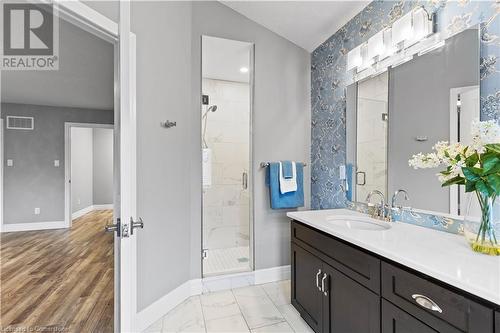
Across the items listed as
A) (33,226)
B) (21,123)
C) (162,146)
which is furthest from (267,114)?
(33,226)

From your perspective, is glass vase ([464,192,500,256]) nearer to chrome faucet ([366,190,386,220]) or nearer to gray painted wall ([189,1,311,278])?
chrome faucet ([366,190,386,220])

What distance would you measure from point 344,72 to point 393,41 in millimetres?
581

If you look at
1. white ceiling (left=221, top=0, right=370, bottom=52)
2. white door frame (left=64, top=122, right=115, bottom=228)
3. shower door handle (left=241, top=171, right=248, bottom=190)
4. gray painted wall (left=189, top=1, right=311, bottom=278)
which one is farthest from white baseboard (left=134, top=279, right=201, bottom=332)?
white door frame (left=64, top=122, right=115, bottom=228)

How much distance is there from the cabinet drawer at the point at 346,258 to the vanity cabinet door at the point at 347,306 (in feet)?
0.13

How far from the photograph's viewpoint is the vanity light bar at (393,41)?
1579mm

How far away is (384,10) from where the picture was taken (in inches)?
74.1

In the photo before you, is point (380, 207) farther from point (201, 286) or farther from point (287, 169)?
point (201, 286)

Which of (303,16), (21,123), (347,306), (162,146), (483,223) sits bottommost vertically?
(347,306)

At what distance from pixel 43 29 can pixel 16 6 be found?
303 millimetres

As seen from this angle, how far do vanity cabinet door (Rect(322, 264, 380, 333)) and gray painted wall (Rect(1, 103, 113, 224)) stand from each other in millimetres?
5409

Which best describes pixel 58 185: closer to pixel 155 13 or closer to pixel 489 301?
pixel 155 13

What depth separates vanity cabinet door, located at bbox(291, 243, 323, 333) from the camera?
1.77m

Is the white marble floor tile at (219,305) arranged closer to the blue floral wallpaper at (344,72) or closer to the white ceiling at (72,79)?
the blue floral wallpaper at (344,72)

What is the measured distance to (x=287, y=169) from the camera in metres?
2.64
